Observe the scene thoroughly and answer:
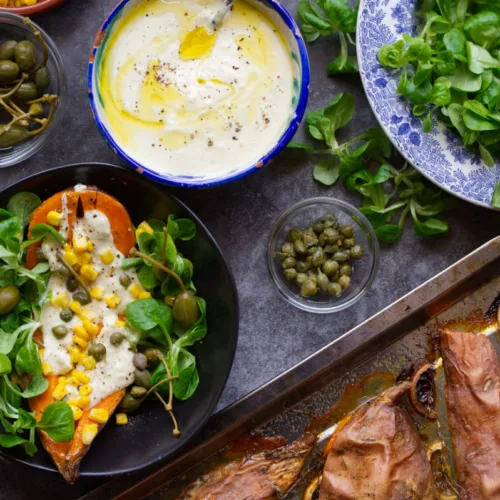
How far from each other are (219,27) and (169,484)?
1.29 metres

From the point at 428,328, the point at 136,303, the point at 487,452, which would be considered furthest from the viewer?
the point at 428,328

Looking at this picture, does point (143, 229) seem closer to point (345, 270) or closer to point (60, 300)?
point (60, 300)

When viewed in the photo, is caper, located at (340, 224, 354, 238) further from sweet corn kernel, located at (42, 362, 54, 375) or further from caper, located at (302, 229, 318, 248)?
sweet corn kernel, located at (42, 362, 54, 375)

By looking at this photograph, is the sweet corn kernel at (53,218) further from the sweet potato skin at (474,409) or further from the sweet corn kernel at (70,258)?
the sweet potato skin at (474,409)

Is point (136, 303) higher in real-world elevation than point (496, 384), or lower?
higher

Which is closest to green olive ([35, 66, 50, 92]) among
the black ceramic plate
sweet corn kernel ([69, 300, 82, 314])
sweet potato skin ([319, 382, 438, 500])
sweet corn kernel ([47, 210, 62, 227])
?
the black ceramic plate

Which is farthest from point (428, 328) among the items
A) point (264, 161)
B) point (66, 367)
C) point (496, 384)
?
point (66, 367)

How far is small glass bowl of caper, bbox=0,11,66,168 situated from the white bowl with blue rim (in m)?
0.19

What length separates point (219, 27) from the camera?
204cm

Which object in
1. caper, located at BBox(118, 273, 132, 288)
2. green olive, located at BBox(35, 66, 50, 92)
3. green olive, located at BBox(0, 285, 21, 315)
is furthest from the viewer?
green olive, located at BBox(35, 66, 50, 92)

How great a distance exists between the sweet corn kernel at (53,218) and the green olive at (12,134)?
29 cm

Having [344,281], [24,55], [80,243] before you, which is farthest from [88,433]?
[24,55]

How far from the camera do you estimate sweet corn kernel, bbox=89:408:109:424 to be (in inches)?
77.2

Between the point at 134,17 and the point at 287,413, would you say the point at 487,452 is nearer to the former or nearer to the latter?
the point at 287,413
